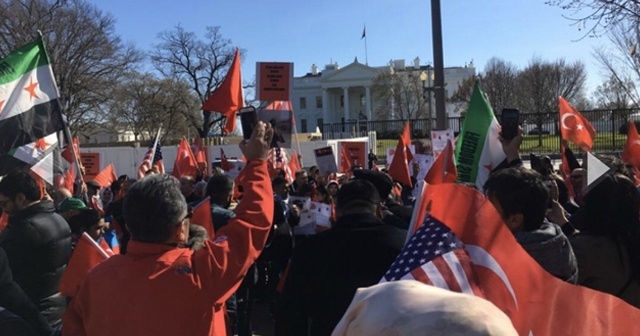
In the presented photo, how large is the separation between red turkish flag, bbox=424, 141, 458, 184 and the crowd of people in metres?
2.27

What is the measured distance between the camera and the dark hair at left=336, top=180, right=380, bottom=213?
3342 mm

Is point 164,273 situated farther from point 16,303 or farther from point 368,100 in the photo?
point 368,100

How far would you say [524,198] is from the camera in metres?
2.88

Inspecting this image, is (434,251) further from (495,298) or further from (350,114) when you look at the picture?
(350,114)

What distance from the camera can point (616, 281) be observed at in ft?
10.0

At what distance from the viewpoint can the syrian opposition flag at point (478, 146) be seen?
6.64 meters

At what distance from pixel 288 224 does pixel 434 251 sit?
5115 mm

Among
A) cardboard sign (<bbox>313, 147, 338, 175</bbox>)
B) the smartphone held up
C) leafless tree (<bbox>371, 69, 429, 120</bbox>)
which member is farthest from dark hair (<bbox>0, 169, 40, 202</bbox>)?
leafless tree (<bbox>371, 69, 429, 120</bbox>)

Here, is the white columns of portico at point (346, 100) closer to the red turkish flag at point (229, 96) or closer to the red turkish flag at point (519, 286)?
the red turkish flag at point (229, 96)

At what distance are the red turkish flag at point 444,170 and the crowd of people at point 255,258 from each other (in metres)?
2.27

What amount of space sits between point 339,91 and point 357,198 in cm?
10234

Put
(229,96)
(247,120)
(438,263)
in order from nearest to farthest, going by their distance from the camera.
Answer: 1. (438,263)
2. (247,120)
3. (229,96)

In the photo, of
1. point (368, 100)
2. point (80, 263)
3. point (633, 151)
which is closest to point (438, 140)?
point (633, 151)

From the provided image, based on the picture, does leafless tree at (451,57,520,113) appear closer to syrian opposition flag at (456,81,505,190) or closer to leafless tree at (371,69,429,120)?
leafless tree at (371,69,429,120)
